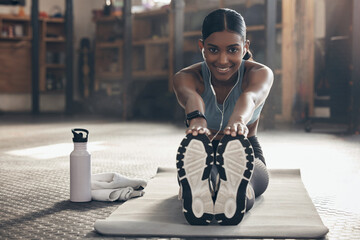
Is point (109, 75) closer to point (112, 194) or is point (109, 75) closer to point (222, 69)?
point (112, 194)

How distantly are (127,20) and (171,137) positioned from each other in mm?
2259

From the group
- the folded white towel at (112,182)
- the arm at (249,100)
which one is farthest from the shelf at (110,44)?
the arm at (249,100)

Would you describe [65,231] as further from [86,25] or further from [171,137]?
[86,25]

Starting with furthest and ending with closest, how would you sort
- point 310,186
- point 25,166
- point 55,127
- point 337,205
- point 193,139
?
point 55,127 → point 25,166 → point 310,186 → point 337,205 → point 193,139

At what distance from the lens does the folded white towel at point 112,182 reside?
1.86 metres

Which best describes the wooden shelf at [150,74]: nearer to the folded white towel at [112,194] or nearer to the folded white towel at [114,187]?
the folded white towel at [114,187]

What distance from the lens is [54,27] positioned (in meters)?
8.05

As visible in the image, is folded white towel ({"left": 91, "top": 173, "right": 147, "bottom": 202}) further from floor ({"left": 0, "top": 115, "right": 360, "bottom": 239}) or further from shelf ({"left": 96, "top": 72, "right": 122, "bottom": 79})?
shelf ({"left": 96, "top": 72, "right": 122, "bottom": 79})

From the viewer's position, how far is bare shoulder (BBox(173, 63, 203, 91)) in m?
1.71

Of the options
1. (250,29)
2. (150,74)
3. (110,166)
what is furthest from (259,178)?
(150,74)

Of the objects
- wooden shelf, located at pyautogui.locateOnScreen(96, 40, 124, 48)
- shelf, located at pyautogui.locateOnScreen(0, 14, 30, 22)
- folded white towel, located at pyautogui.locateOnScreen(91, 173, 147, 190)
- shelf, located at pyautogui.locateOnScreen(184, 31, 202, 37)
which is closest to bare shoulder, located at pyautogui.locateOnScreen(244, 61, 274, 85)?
folded white towel, located at pyautogui.locateOnScreen(91, 173, 147, 190)

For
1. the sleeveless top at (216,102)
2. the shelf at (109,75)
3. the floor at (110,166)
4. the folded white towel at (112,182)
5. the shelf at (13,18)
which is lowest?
the floor at (110,166)

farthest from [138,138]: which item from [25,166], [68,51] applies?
[68,51]

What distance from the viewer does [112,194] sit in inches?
71.0
